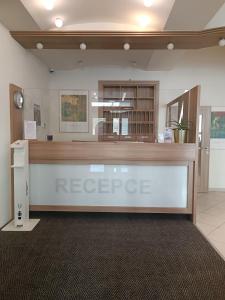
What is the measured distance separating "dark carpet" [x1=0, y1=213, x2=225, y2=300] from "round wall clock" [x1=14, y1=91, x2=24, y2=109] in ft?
6.14

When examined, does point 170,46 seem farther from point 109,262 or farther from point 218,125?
point 109,262

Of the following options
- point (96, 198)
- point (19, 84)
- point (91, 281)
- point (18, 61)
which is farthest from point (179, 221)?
point (18, 61)

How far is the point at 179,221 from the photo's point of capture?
369 cm

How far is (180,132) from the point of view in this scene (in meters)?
3.75

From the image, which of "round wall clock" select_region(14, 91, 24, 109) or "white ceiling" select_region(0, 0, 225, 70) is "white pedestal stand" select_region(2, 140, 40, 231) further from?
"white ceiling" select_region(0, 0, 225, 70)

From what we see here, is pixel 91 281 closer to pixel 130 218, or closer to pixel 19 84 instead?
pixel 130 218

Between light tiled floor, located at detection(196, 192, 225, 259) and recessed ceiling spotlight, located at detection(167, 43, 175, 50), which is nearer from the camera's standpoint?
light tiled floor, located at detection(196, 192, 225, 259)

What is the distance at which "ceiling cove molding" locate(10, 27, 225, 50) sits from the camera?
340 cm

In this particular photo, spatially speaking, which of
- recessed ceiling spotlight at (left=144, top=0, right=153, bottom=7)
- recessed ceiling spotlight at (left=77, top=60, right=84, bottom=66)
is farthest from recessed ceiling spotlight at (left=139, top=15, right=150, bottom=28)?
recessed ceiling spotlight at (left=77, top=60, right=84, bottom=66)

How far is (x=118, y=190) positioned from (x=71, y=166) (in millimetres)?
848

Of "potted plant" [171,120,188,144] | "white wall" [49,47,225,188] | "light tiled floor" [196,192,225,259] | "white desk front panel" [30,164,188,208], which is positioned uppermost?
"white wall" [49,47,225,188]

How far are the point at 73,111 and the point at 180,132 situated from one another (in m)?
1.88

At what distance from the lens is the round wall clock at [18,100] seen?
358cm

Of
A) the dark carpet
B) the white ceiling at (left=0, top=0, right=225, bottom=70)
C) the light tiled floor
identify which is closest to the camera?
the dark carpet
